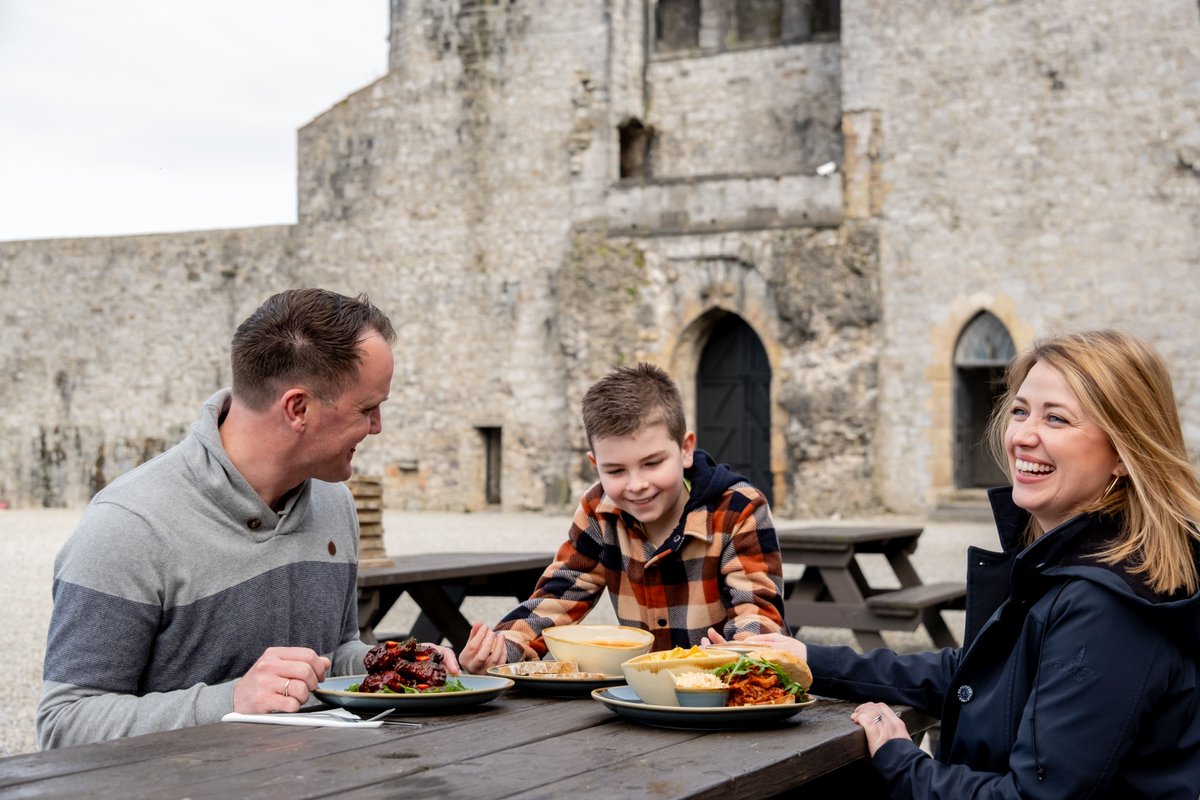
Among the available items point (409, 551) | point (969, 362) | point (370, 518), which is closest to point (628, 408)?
point (370, 518)

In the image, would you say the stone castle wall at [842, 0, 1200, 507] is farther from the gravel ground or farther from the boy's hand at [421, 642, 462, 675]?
the boy's hand at [421, 642, 462, 675]

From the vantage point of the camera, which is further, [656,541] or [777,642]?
[656,541]

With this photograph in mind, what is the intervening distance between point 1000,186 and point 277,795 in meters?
16.8

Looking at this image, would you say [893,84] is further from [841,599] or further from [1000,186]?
[841,599]

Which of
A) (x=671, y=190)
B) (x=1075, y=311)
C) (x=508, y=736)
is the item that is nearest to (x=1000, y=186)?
(x=1075, y=311)

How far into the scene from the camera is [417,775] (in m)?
2.05

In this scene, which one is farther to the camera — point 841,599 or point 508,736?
point 841,599

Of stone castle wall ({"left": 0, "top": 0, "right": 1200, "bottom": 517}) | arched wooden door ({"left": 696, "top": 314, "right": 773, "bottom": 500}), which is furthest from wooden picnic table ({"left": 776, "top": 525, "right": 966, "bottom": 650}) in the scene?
arched wooden door ({"left": 696, "top": 314, "right": 773, "bottom": 500})

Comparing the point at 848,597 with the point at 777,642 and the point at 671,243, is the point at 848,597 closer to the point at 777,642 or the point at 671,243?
the point at 777,642

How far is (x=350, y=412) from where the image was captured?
114 inches

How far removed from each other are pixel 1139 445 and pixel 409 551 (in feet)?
38.1

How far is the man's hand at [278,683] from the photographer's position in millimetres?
2521

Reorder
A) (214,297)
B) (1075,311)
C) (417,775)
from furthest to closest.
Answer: (214,297), (1075,311), (417,775)

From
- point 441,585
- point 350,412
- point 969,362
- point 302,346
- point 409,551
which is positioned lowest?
point 409,551
